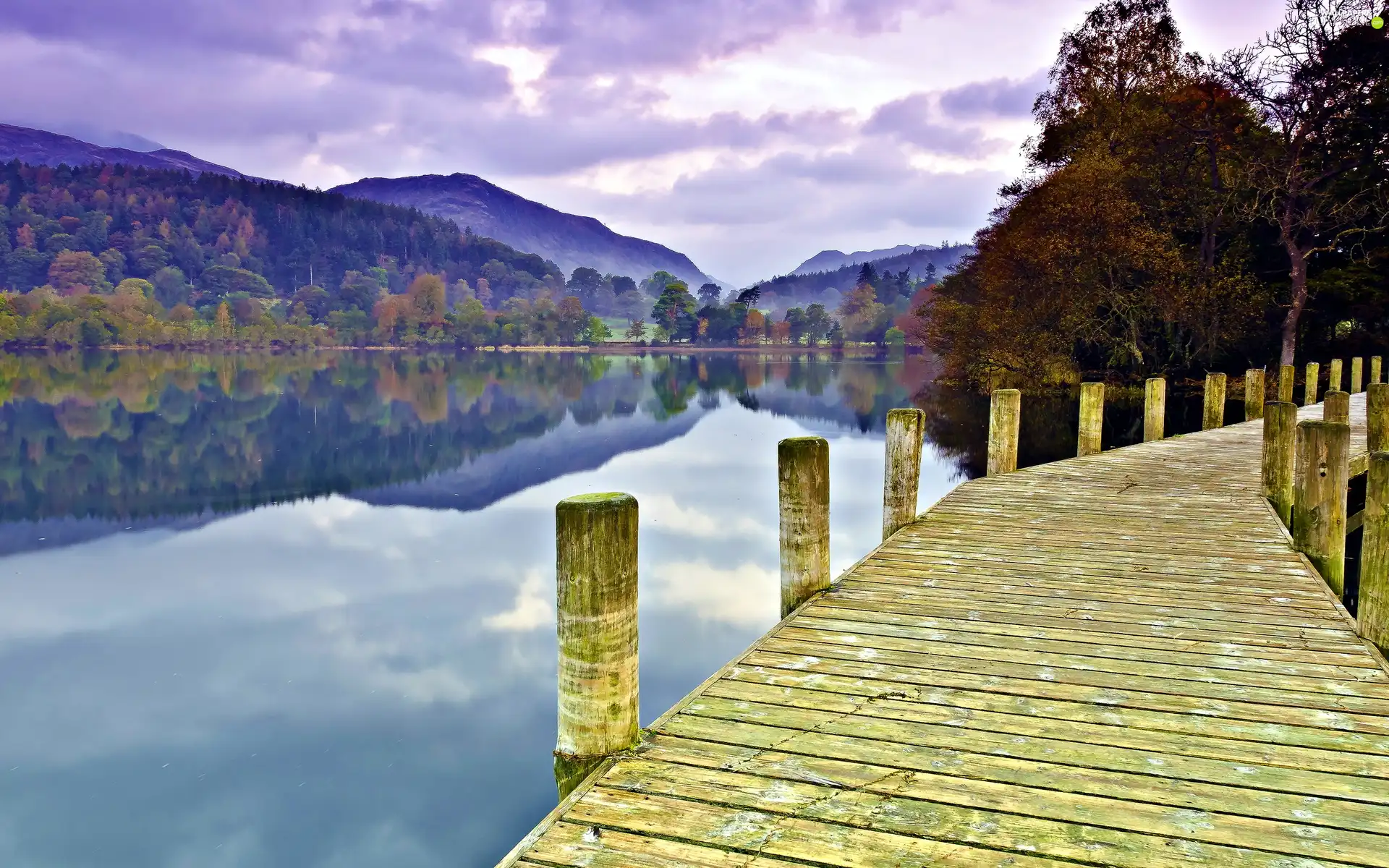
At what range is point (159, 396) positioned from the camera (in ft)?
160

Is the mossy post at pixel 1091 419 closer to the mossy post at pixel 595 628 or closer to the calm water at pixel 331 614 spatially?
the calm water at pixel 331 614

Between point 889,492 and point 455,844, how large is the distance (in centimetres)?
477

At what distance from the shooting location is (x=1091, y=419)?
13.7 m

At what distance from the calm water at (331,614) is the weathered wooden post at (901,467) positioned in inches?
114

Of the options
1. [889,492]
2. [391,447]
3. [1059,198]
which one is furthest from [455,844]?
[1059,198]

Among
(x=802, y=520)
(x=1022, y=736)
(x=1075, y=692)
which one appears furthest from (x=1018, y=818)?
(x=802, y=520)

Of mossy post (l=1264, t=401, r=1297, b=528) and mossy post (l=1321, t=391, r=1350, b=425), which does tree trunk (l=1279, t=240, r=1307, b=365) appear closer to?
mossy post (l=1321, t=391, r=1350, b=425)

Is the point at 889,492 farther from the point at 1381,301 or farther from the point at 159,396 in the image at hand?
the point at 159,396

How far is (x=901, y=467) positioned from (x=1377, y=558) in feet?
13.2

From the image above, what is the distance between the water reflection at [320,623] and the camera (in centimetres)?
695

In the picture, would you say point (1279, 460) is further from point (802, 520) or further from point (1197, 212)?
point (1197, 212)

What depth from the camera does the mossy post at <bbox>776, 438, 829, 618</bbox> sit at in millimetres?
6035

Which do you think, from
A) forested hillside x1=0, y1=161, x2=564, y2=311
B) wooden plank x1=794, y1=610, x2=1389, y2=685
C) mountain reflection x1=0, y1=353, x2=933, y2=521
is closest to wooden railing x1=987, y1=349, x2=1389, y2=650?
wooden plank x1=794, y1=610, x2=1389, y2=685

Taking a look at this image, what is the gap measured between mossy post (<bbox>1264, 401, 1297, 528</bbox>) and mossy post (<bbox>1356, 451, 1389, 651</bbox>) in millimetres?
4525
